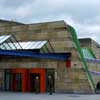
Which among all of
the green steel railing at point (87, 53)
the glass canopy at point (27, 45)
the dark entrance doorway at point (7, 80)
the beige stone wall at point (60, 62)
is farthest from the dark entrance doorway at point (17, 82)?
the green steel railing at point (87, 53)

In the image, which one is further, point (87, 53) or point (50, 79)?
point (87, 53)

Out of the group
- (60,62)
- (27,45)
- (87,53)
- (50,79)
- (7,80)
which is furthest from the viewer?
(87,53)

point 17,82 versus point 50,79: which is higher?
point 50,79

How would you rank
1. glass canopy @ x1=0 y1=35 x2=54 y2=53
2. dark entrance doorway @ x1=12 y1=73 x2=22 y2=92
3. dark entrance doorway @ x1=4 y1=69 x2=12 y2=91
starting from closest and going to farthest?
glass canopy @ x1=0 y1=35 x2=54 y2=53, dark entrance doorway @ x1=12 y1=73 x2=22 y2=92, dark entrance doorway @ x1=4 y1=69 x2=12 y2=91

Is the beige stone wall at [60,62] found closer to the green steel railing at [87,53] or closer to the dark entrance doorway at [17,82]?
the dark entrance doorway at [17,82]

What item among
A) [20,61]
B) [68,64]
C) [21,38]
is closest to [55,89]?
[68,64]

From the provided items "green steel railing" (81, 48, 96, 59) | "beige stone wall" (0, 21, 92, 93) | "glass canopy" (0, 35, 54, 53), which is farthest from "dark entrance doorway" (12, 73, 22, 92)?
"green steel railing" (81, 48, 96, 59)

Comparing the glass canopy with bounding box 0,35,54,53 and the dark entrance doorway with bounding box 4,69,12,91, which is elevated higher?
the glass canopy with bounding box 0,35,54,53

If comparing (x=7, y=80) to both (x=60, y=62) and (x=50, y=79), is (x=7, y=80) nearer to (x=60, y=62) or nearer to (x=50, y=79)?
(x=50, y=79)

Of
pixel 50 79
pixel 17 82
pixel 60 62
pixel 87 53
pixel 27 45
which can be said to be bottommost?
pixel 17 82

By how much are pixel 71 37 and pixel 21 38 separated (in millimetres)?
6246

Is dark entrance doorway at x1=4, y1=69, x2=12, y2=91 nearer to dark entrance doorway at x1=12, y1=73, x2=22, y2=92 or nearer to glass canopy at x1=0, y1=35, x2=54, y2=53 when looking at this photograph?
dark entrance doorway at x1=12, y1=73, x2=22, y2=92

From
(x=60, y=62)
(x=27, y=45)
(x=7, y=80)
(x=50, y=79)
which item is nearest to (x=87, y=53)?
(x=60, y=62)

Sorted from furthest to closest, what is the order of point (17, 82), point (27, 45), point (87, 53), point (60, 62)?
1. point (87, 53)
2. point (17, 82)
3. point (27, 45)
4. point (60, 62)
